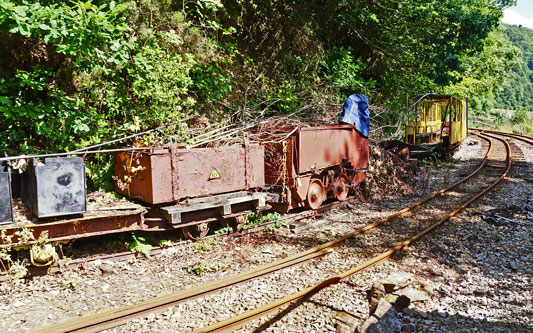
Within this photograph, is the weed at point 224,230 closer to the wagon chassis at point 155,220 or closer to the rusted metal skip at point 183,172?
the wagon chassis at point 155,220

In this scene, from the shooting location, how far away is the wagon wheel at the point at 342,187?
33.1ft

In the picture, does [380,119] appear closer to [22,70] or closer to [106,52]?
[106,52]

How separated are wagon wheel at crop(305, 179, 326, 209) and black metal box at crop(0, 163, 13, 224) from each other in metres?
5.91

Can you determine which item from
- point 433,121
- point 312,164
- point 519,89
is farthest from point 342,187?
point 519,89

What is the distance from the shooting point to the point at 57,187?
5543mm

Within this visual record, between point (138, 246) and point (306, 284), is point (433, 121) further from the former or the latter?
point (138, 246)

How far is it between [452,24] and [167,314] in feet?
48.2

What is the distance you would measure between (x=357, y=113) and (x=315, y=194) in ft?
9.23

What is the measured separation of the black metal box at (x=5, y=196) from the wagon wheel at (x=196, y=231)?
2.74 m

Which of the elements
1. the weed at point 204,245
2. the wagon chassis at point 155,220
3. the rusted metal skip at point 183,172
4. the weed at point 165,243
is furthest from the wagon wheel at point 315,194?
the weed at point 165,243

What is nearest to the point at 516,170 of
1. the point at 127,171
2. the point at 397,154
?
the point at 397,154

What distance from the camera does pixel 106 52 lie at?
673 cm

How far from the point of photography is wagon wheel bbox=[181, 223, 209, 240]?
7.10 metres

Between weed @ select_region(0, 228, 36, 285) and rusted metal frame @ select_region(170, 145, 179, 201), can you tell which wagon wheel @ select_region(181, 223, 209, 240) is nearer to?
rusted metal frame @ select_region(170, 145, 179, 201)
